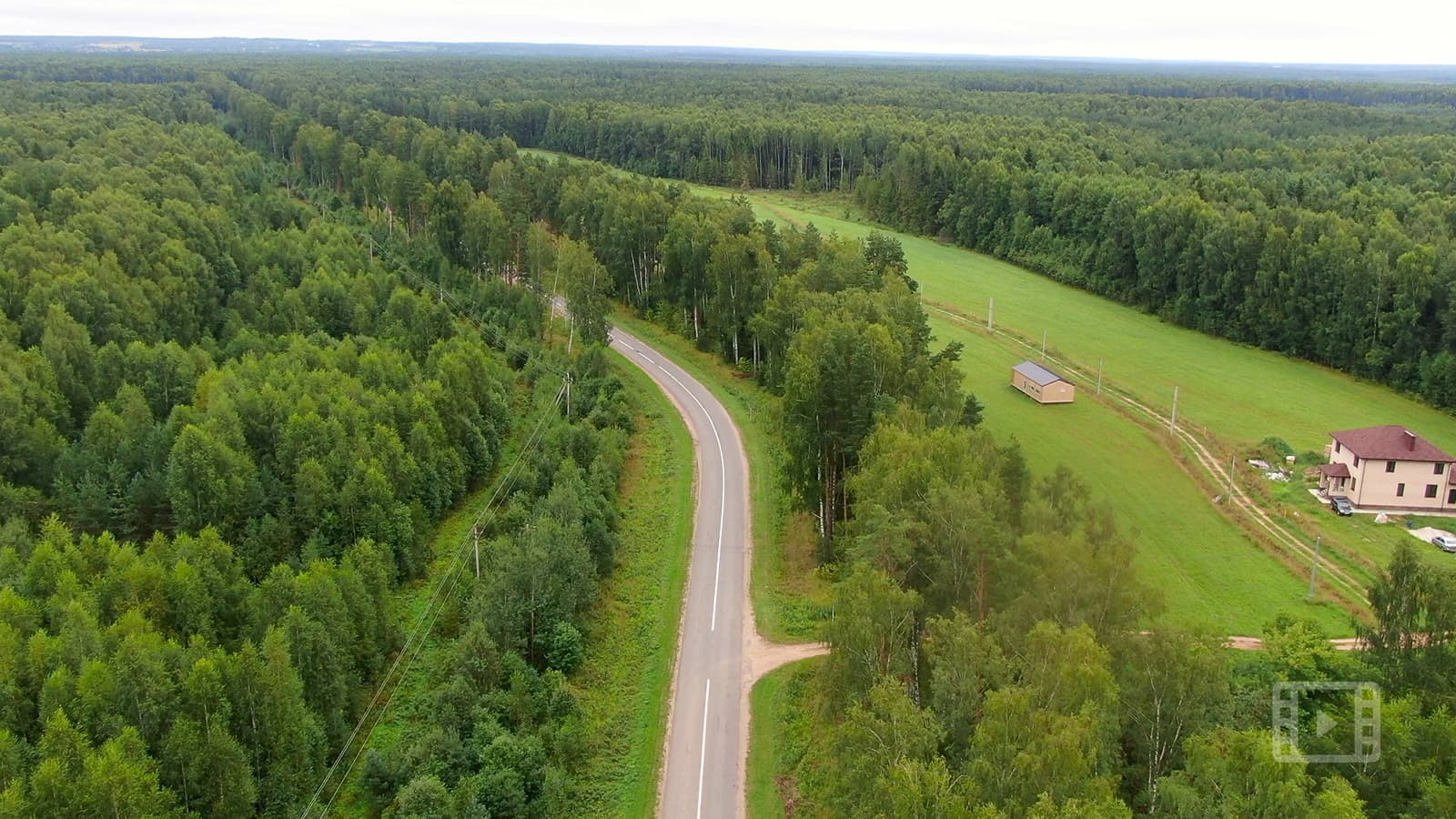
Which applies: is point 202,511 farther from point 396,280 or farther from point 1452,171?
point 1452,171

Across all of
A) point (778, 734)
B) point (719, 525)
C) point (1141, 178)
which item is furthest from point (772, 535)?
point (1141, 178)

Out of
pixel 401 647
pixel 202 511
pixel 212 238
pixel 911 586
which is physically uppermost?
pixel 212 238

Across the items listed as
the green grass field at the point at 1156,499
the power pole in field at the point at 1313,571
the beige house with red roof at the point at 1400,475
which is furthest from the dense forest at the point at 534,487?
the beige house with red roof at the point at 1400,475

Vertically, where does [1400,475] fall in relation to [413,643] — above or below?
above

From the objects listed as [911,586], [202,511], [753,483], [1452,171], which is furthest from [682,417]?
[1452,171]

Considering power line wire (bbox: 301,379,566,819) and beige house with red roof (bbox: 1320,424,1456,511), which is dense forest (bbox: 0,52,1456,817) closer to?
power line wire (bbox: 301,379,566,819)

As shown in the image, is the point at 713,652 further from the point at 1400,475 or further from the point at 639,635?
the point at 1400,475

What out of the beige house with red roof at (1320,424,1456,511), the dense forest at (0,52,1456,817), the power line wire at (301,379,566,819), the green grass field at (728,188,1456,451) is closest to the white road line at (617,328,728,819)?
the dense forest at (0,52,1456,817)
